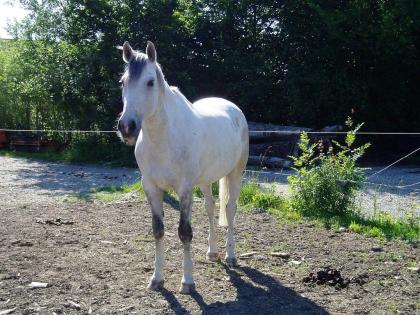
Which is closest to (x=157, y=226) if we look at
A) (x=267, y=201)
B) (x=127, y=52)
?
(x=127, y=52)

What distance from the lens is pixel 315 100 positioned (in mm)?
15625

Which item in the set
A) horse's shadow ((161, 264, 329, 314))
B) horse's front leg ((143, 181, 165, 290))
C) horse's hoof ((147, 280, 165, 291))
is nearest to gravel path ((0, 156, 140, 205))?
horse's front leg ((143, 181, 165, 290))

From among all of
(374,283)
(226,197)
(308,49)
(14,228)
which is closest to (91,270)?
(226,197)

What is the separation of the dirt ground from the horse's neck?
4.72 feet

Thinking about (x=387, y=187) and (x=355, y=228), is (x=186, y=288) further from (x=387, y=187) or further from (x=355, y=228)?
(x=387, y=187)

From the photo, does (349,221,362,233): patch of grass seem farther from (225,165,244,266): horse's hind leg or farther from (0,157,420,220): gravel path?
(225,165,244,266): horse's hind leg

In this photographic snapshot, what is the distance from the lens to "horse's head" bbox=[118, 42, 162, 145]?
12.7 feet

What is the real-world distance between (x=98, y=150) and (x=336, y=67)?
837 centimetres

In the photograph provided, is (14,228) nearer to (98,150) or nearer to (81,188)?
(81,188)

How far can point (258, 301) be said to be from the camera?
14.2 feet

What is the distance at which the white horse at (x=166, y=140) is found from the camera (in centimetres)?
406

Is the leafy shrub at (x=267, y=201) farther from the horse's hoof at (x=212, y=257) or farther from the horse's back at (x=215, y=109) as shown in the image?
the horse's hoof at (x=212, y=257)

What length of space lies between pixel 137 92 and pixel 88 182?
8.17 meters

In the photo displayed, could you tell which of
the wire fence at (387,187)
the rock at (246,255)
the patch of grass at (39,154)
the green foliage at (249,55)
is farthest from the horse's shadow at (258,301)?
the patch of grass at (39,154)
